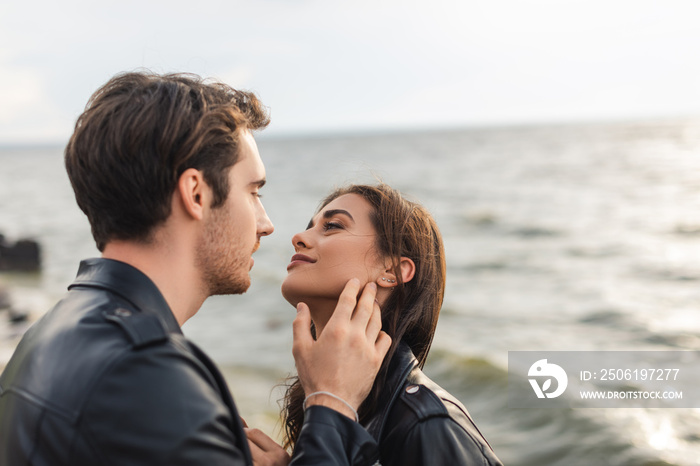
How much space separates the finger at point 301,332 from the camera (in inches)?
110

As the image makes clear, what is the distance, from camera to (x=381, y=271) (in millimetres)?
3408

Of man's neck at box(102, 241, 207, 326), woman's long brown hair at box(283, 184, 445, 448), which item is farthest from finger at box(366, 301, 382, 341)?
man's neck at box(102, 241, 207, 326)

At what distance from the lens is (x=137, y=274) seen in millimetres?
2234

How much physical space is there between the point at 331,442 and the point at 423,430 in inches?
19.1

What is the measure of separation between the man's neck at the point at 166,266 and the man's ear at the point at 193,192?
0.54 feet

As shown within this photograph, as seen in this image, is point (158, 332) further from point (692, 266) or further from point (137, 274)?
point (692, 266)

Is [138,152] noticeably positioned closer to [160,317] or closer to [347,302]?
[160,317]

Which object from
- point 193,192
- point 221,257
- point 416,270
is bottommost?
point 416,270

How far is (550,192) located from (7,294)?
27.2 m

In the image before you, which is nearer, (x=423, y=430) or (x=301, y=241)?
(x=423, y=430)

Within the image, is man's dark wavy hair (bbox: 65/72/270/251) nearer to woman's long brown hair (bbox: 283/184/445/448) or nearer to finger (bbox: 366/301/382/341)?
finger (bbox: 366/301/382/341)

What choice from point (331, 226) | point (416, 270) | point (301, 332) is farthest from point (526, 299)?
point (301, 332)

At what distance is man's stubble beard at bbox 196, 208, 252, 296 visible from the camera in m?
2.56

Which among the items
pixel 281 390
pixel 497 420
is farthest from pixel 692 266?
pixel 281 390
